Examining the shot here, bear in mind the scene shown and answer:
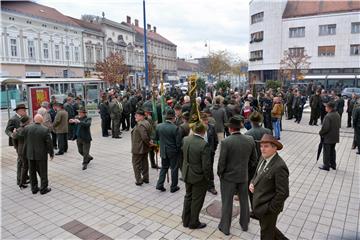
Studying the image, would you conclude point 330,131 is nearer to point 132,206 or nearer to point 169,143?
point 169,143

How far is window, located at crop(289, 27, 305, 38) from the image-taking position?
46438 mm

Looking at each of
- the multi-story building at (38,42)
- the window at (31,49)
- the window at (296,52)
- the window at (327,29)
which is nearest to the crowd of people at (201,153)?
the multi-story building at (38,42)

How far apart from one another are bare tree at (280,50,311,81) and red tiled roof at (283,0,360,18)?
22.9 feet

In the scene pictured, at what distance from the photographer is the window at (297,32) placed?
1828 inches

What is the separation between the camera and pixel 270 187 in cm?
379

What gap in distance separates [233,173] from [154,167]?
14.3 feet

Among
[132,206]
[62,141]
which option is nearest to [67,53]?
[62,141]

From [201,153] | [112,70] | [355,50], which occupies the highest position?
[355,50]

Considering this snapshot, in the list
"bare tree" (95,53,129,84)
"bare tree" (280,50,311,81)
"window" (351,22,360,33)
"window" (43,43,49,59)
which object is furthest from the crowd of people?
"window" (351,22,360,33)

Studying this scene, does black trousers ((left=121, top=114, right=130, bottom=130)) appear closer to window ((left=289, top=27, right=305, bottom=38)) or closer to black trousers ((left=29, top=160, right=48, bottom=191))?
black trousers ((left=29, top=160, right=48, bottom=191))

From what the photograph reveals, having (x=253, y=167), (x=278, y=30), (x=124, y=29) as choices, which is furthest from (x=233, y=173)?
(x=124, y=29)

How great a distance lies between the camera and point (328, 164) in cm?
838

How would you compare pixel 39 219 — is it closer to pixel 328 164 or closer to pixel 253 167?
pixel 253 167

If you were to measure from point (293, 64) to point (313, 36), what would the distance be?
26.0 ft
